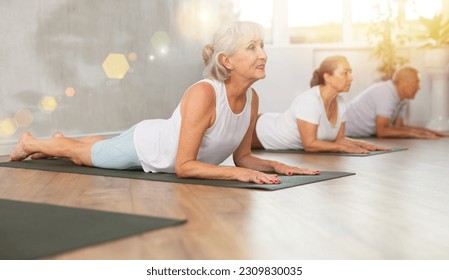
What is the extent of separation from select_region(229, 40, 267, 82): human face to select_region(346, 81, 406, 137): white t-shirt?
3.38m

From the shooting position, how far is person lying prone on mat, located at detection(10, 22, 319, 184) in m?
2.93

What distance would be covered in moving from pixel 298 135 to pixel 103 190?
2371mm

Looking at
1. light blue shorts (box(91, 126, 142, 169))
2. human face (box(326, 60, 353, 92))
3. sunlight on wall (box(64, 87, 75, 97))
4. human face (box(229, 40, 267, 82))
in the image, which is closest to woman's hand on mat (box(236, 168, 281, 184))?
human face (box(229, 40, 267, 82))

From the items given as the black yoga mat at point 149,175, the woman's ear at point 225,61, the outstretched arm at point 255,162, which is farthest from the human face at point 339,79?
the woman's ear at point 225,61

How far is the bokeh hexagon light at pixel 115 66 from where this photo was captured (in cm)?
558

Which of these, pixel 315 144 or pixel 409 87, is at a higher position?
pixel 409 87

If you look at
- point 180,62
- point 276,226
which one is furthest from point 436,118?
point 276,226

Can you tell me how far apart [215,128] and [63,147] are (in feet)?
3.33

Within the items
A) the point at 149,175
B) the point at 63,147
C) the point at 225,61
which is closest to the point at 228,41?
the point at 225,61

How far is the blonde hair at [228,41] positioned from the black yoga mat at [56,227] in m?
0.99

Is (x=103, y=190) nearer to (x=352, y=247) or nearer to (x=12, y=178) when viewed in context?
(x=12, y=178)

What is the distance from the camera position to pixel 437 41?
7191 mm

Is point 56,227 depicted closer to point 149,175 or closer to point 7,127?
point 149,175

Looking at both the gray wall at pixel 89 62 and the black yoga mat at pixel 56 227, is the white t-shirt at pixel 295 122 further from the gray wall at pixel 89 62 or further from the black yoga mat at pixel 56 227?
the black yoga mat at pixel 56 227
